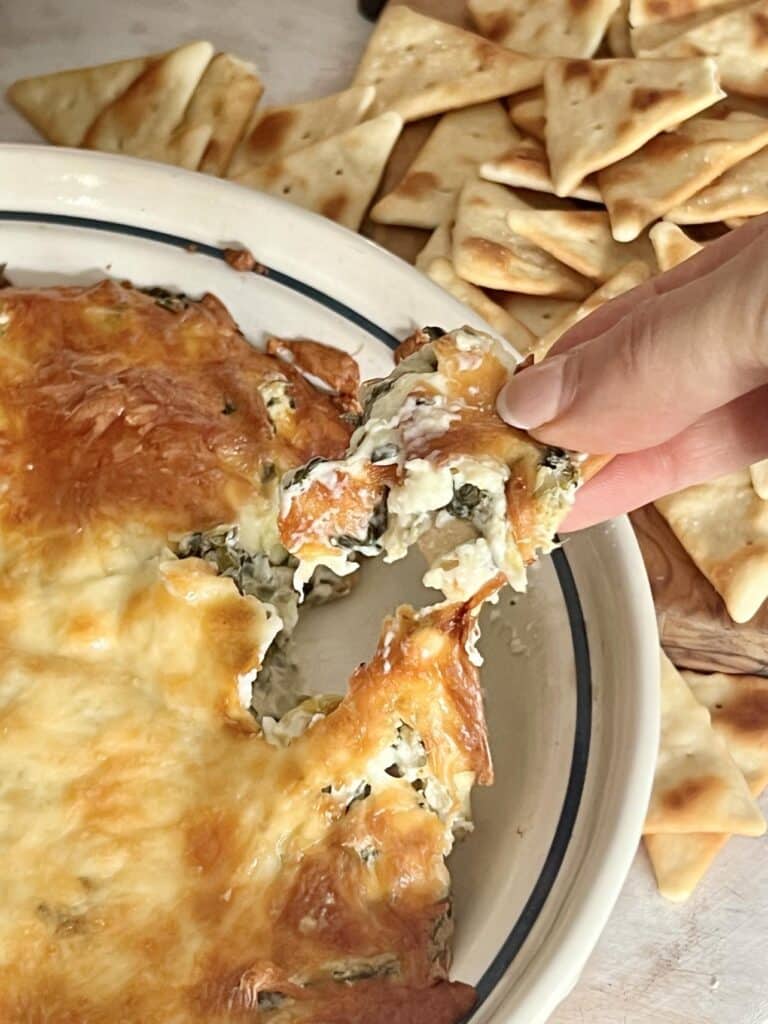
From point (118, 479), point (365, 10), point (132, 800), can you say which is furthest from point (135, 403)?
point (365, 10)

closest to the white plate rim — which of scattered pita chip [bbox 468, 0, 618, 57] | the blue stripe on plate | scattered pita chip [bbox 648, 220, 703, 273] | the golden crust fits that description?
the blue stripe on plate

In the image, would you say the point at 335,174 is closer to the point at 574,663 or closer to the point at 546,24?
the point at 546,24

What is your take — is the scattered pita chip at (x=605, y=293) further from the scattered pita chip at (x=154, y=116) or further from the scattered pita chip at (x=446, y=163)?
the scattered pita chip at (x=154, y=116)

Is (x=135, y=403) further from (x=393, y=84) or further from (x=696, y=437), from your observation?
(x=393, y=84)

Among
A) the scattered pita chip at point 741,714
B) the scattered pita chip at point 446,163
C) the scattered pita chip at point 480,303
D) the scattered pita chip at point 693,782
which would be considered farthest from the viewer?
the scattered pita chip at point 446,163

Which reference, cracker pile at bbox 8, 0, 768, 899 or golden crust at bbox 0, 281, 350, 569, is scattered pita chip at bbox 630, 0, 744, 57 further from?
golden crust at bbox 0, 281, 350, 569

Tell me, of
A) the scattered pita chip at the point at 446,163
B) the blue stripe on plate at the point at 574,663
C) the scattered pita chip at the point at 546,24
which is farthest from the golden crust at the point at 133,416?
the scattered pita chip at the point at 546,24

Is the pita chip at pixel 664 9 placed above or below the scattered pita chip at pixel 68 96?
above
